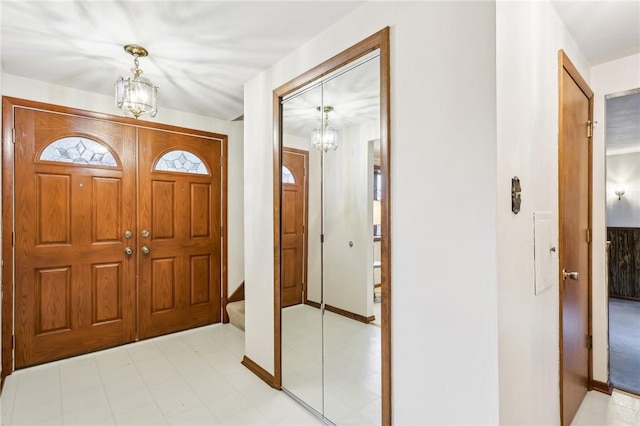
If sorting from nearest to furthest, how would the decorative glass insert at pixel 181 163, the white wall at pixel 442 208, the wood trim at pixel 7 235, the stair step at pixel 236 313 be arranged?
1. the white wall at pixel 442 208
2. the wood trim at pixel 7 235
3. the decorative glass insert at pixel 181 163
4. the stair step at pixel 236 313

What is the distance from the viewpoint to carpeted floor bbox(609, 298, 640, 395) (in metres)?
2.42

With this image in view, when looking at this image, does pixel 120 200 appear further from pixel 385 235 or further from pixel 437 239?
pixel 437 239

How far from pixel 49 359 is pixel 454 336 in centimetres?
329

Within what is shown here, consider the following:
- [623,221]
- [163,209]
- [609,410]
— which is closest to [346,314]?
[609,410]

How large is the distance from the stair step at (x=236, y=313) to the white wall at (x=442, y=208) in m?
2.32

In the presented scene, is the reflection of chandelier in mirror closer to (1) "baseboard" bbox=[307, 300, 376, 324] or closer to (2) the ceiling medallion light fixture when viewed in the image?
(1) "baseboard" bbox=[307, 300, 376, 324]

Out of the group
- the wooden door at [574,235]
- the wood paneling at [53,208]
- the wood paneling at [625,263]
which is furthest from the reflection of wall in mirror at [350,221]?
the wood paneling at [625,263]

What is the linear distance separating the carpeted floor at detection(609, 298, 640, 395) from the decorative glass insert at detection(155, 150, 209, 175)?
4141mm

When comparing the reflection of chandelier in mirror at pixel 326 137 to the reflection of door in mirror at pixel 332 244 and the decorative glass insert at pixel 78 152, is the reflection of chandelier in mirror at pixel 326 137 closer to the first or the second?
the reflection of door in mirror at pixel 332 244

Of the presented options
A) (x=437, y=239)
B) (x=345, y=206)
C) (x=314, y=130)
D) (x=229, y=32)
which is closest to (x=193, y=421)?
(x=345, y=206)

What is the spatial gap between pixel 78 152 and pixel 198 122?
3.83ft

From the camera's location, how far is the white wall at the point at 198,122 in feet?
8.65

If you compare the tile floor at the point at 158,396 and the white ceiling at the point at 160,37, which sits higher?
the white ceiling at the point at 160,37

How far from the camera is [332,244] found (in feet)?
6.70
